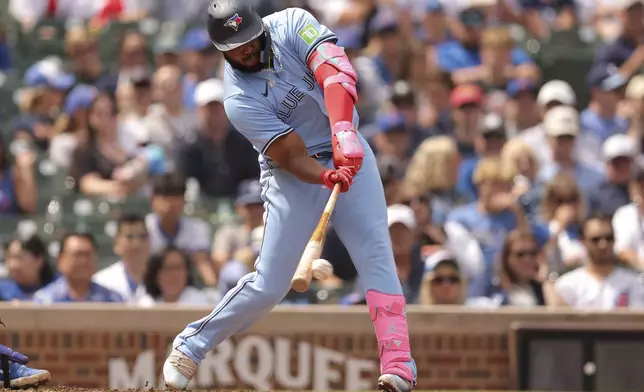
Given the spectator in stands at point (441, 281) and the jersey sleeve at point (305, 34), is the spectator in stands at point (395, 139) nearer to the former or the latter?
the spectator in stands at point (441, 281)

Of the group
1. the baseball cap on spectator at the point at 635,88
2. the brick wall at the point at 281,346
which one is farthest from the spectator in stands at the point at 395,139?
the brick wall at the point at 281,346

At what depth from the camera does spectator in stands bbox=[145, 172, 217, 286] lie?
9.09 meters

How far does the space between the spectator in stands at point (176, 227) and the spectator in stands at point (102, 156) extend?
0.64 metres

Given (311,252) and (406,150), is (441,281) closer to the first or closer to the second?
(406,150)

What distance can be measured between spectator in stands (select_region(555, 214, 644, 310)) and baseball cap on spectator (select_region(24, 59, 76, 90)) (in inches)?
181

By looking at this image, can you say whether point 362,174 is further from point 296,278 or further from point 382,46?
point 382,46

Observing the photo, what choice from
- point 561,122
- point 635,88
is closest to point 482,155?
point 561,122

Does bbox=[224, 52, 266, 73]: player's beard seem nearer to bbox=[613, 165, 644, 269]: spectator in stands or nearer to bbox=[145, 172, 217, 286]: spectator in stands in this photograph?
bbox=[145, 172, 217, 286]: spectator in stands

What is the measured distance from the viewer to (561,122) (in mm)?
10242

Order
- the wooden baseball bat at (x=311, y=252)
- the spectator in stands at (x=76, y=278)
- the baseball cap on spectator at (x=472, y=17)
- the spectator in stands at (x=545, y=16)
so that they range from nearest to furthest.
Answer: the wooden baseball bat at (x=311, y=252)
the spectator in stands at (x=76, y=278)
the baseball cap on spectator at (x=472, y=17)
the spectator in stands at (x=545, y=16)

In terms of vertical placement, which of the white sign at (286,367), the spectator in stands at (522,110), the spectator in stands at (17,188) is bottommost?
the white sign at (286,367)

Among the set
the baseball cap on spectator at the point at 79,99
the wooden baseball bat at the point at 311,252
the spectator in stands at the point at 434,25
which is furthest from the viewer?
the spectator in stands at the point at 434,25

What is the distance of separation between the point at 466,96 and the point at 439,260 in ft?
8.30

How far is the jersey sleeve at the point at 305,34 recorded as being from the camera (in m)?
5.55
